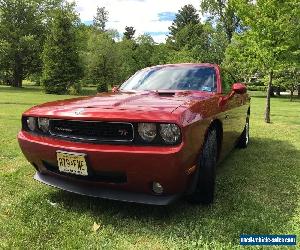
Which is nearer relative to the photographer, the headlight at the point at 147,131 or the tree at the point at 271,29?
the headlight at the point at 147,131

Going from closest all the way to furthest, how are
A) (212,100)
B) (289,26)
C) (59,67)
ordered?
(212,100)
(289,26)
(59,67)

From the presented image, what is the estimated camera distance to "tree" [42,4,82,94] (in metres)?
32.9

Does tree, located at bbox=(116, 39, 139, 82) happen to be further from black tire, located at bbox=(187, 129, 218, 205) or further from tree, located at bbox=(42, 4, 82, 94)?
black tire, located at bbox=(187, 129, 218, 205)

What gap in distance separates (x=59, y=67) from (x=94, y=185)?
3089 centimetres

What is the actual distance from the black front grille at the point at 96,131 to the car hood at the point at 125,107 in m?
0.08

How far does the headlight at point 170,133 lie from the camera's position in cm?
328

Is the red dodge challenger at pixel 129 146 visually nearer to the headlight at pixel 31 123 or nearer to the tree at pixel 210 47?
the headlight at pixel 31 123

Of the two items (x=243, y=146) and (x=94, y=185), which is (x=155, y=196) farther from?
(x=243, y=146)

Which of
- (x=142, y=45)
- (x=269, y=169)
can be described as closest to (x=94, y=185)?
(x=269, y=169)

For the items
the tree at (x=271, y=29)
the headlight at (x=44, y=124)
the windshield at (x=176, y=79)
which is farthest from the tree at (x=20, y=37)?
the headlight at (x=44, y=124)

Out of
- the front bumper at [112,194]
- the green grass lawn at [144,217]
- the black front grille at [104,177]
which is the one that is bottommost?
the green grass lawn at [144,217]

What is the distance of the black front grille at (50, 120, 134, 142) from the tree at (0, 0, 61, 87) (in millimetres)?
36814

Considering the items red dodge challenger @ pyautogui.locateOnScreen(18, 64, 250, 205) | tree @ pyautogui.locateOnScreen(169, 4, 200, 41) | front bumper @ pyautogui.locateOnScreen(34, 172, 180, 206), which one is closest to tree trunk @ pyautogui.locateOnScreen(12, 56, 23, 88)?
red dodge challenger @ pyautogui.locateOnScreen(18, 64, 250, 205)

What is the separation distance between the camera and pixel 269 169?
5.74 metres
